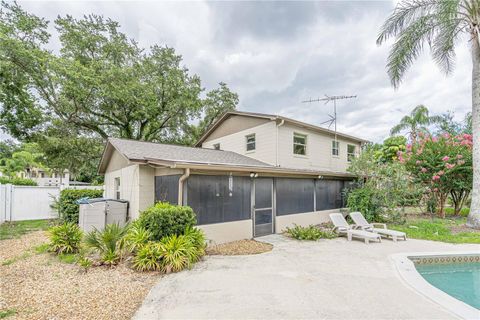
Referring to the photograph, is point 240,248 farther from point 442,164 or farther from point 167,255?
point 442,164

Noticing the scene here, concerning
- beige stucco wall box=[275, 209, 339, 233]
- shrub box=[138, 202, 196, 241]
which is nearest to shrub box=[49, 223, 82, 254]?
shrub box=[138, 202, 196, 241]

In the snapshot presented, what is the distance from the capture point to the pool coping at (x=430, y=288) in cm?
379

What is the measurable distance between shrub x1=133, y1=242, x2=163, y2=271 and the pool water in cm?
640

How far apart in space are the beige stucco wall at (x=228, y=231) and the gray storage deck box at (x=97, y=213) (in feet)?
11.2

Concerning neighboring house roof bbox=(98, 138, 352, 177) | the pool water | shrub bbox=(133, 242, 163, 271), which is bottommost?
the pool water

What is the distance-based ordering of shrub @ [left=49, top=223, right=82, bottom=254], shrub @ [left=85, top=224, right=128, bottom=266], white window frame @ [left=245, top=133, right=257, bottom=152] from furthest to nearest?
white window frame @ [left=245, top=133, right=257, bottom=152]
shrub @ [left=49, top=223, right=82, bottom=254]
shrub @ [left=85, top=224, right=128, bottom=266]

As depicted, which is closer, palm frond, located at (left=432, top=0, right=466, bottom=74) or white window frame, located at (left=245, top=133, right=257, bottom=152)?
palm frond, located at (left=432, top=0, right=466, bottom=74)

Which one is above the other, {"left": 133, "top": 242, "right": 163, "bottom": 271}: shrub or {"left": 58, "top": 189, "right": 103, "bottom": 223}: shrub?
{"left": 58, "top": 189, "right": 103, "bottom": 223}: shrub

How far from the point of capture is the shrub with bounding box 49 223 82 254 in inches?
268

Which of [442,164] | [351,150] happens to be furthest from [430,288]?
[351,150]

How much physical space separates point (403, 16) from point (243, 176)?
10.3 meters

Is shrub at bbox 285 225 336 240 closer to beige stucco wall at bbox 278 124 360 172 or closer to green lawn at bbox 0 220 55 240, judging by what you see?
beige stucco wall at bbox 278 124 360 172

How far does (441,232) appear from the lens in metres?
10.2

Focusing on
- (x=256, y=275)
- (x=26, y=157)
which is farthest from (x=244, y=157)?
(x=26, y=157)
